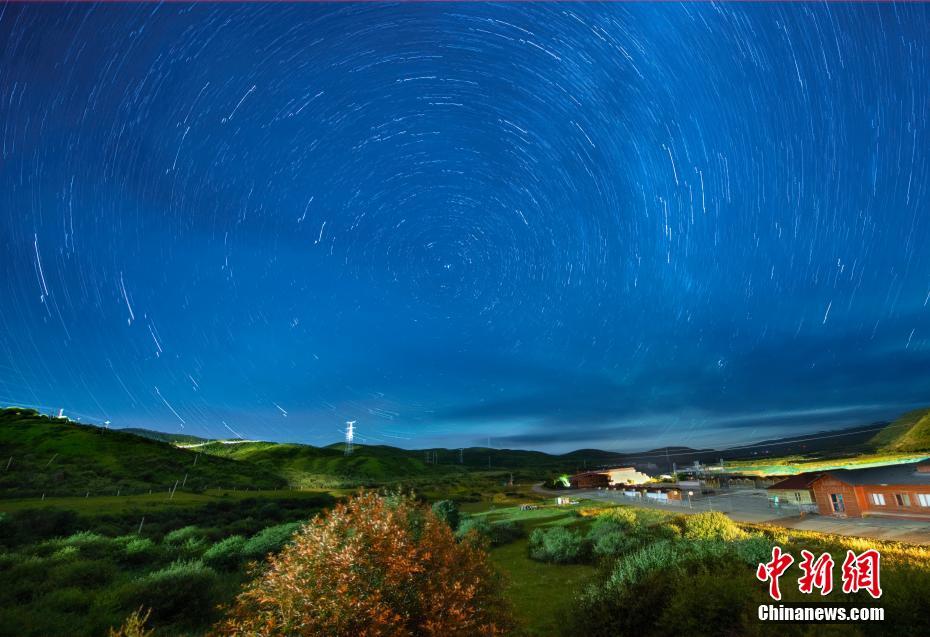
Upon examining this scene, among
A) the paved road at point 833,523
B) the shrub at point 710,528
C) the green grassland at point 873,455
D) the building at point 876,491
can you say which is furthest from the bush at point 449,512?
the building at point 876,491

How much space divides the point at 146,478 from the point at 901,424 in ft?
787

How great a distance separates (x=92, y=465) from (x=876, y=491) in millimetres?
105530

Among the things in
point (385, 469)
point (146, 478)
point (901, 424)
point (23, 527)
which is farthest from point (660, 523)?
point (901, 424)

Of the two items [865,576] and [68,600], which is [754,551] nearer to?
[865,576]

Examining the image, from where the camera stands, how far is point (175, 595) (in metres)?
15.6

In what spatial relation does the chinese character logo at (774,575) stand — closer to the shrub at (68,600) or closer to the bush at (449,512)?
the shrub at (68,600)

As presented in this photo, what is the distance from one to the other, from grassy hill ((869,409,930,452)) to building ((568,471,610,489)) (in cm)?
7209

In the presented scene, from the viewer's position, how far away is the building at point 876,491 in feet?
99.1

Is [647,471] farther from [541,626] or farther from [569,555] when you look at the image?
[541,626]

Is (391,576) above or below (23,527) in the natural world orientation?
above

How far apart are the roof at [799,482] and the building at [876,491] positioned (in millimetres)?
832

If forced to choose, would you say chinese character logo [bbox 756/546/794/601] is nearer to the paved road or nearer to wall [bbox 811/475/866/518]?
the paved road

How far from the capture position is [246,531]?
113ft

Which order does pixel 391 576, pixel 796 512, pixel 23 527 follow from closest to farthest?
pixel 391 576 → pixel 23 527 → pixel 796 512
